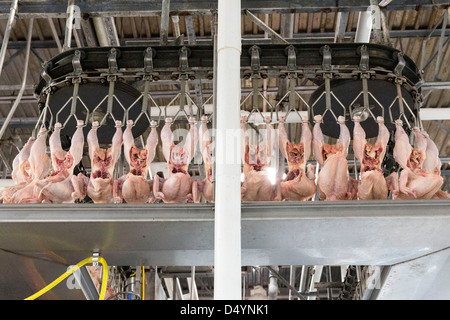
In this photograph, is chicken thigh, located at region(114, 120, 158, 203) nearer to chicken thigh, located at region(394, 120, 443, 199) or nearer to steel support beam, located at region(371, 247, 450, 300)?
chicken thigh, located at region(394, 120, 443, 199)

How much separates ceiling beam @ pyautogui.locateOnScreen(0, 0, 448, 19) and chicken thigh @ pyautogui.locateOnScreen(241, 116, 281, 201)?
2.04 metres

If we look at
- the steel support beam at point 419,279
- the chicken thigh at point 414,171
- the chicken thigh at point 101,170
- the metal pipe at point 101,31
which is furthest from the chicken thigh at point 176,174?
the metal pipe at point 101,31

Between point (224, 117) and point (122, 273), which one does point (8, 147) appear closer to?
point (122, 273)

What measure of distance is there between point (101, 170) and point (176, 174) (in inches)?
22.6

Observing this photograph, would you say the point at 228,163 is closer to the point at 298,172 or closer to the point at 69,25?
the point at 298,172

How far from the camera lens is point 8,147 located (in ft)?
36.8

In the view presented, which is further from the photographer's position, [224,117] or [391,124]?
[391,124]

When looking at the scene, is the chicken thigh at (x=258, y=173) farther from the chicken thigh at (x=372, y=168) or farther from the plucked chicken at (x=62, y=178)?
the plucked chicken at (x=62, y=178)

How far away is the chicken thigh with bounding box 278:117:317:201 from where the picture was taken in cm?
418

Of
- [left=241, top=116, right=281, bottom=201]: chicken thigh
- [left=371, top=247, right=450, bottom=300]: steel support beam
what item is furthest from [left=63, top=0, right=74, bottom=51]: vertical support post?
[left=371, top=247, right=450, bottom=300]: steel support beam

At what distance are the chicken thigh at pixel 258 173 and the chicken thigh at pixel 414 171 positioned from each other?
2.97ft

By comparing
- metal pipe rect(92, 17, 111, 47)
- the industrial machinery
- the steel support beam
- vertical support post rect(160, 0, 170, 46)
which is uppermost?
metal pipe rect(92, 17, 111, 47)
